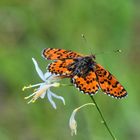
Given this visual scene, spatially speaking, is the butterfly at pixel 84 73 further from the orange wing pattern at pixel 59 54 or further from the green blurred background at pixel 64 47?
the green blurred background at pixel 64 47

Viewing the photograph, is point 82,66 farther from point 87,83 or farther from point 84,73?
point 87,83

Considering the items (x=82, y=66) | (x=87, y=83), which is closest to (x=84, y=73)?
(x=82, y=66)

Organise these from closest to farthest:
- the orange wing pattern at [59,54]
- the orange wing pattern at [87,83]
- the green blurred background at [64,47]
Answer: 1. the orange wing pattern at [87,83]
2. the orange wing pattern at [59,54]
3. the green blurred background at [64,47]

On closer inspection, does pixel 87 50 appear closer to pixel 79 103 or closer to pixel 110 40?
pixel 110 40

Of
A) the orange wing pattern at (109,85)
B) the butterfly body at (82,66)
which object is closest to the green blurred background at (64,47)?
the butterfly body at (82,66)

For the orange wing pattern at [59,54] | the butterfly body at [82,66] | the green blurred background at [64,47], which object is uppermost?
the green blurred background at [64,47]

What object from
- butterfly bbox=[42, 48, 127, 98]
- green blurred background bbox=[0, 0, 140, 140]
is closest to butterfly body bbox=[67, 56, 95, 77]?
butterfly bbox=[42, 48, 127, 98]

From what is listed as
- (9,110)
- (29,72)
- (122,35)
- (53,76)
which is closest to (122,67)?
(122,35)
